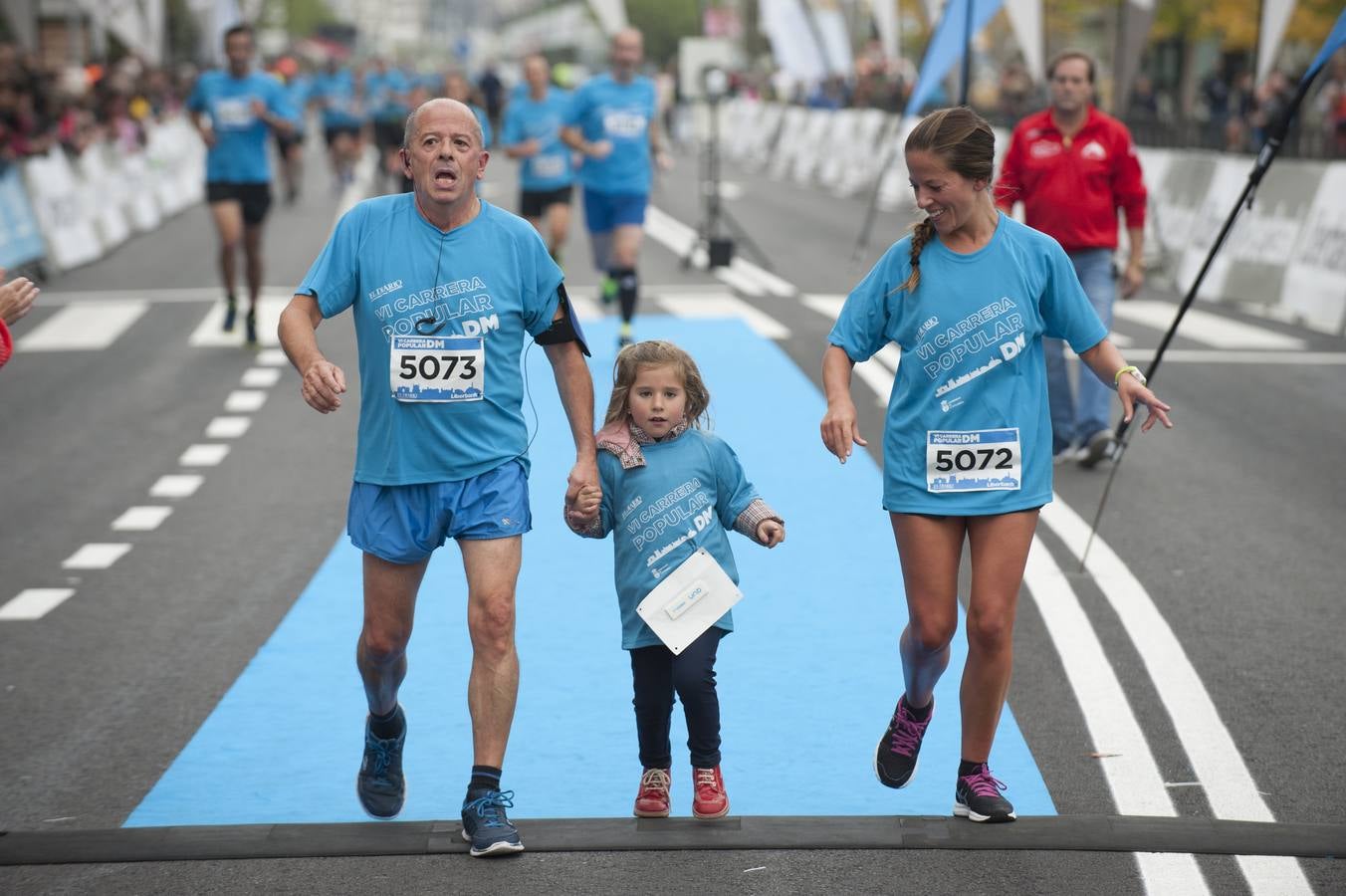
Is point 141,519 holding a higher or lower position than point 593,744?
lower

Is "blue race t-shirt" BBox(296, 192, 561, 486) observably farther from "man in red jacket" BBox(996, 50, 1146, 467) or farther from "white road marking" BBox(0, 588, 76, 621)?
"man in red jacket" BBox(996, 50, 1146, 467)

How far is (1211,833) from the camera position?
5047 millimetres

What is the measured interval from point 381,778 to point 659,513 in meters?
1.09

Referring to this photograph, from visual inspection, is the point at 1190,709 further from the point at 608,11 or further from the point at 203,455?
the point at 608,11

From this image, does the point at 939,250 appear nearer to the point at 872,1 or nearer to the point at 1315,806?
the point at 1315,806

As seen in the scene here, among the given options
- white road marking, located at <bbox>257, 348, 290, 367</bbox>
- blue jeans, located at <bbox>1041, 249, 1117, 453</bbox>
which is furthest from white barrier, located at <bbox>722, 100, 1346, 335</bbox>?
blue jeans, located at <bbox>1041, 249, 1117, 453</bbox>

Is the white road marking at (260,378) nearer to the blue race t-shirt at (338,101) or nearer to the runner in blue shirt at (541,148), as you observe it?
the runner in blue shirt at (541,148)

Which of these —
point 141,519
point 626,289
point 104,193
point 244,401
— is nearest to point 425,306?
point 141,519

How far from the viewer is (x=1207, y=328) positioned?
51.9ft

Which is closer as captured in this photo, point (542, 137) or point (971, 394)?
point (971, 394)

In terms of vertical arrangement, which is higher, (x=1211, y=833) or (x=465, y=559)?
(x=465, y=559)

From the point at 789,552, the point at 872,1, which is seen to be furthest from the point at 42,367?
the point at 872,1

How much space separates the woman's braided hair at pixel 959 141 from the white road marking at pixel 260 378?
8.93m

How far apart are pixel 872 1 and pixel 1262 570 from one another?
28278 millimetres
